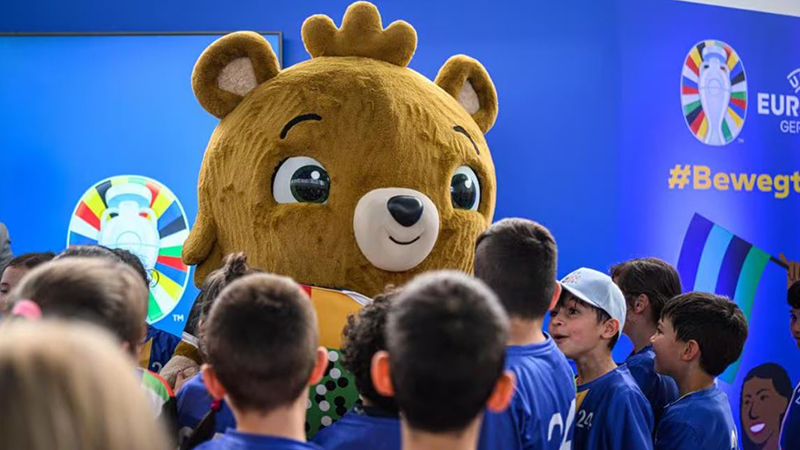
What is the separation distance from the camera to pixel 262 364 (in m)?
1.46

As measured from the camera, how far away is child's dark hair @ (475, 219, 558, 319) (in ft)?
6.61

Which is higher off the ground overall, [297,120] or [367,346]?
[297,120]

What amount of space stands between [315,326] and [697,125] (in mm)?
3540

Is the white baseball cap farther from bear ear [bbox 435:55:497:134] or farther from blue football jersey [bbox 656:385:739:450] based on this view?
bear ear [bbox 435:55:497:134]

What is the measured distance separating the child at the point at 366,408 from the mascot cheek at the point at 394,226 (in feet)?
2.29

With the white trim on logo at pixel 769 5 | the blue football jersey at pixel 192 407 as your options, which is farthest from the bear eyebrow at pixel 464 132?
the white trim on logo at pixel 769 5

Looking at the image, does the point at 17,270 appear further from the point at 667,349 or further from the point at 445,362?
the point at 445,362

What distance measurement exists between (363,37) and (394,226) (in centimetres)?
67

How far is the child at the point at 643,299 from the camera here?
2.86 m

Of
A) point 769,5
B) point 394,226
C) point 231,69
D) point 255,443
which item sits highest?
point 769,5

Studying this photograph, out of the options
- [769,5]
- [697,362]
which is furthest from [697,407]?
[769,5]

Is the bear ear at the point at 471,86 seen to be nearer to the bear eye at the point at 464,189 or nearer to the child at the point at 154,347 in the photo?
the bear eye at the point at 464,189

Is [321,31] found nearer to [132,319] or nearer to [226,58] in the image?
[226,58]

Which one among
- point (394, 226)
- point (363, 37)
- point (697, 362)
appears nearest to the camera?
point (394, 226)
